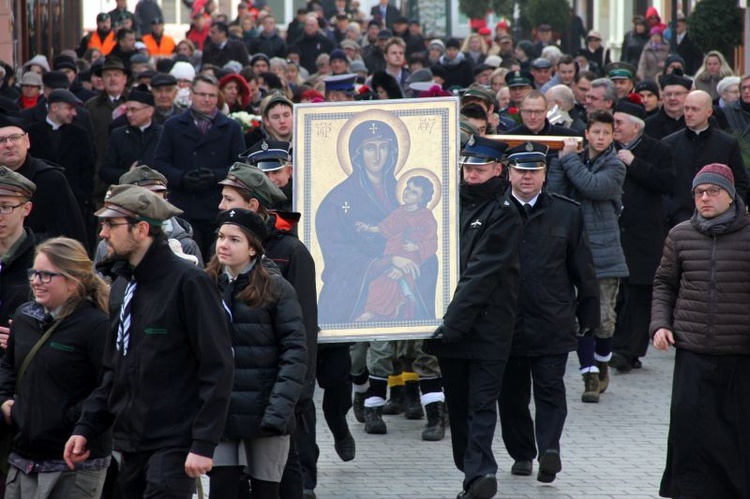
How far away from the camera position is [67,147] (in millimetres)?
14273

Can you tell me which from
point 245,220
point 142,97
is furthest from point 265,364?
point 142,97

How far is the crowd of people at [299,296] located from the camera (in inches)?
251

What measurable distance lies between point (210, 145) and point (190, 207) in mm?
572

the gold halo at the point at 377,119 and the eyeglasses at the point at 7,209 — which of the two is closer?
the eyeglasses at the point at 7,209

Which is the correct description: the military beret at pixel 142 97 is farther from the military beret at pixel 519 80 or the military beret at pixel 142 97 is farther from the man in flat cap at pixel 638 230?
the man in flat cap at pixel 638 230

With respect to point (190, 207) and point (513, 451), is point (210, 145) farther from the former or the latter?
point (513, 451)

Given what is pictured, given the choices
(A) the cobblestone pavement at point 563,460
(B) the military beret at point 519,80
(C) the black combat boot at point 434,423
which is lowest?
(A) the cobblestone pavement at point 563,460

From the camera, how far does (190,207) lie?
497 inches

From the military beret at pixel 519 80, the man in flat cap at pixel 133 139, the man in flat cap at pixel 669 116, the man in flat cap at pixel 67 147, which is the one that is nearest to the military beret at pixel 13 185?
the man in flat cap at pixel 133 139

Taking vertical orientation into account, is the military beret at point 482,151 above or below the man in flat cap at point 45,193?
above

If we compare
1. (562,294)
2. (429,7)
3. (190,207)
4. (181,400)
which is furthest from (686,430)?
(429,7)

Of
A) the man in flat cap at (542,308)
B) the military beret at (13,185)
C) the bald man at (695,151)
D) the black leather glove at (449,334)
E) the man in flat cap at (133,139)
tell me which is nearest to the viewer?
the military beret at (13,185)

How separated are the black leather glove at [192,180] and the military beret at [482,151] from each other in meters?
3.87

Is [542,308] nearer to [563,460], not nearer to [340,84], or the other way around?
[563,460]
